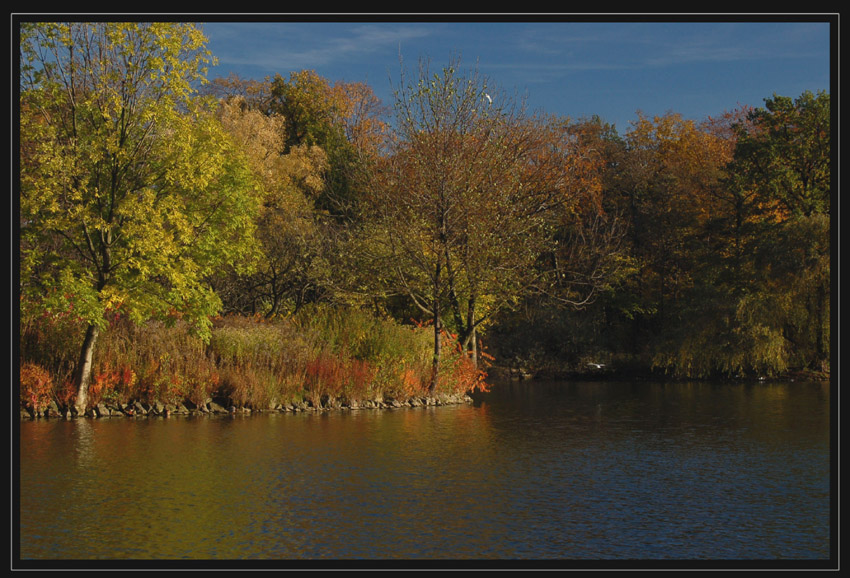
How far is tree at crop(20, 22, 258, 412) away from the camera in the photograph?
19719 millimetres

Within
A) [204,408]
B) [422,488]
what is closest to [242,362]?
[204,408]

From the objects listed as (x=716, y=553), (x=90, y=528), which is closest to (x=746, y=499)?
(x=716, y=553)

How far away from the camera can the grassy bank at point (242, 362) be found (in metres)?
21.1

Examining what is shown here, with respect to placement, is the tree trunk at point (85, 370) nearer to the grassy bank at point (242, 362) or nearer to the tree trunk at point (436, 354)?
the grassy bank at point (242, 362)

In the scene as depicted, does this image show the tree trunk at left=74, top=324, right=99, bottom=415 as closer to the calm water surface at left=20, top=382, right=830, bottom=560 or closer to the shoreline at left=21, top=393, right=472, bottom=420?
the shoreline at left=21, top=393, right=472, bottom=420

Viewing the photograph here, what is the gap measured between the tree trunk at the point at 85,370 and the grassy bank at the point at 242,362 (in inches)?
8.2

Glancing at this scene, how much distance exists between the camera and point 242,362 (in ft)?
74.6

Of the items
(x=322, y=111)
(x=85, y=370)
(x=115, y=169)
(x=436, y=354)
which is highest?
(x=322, y=111)

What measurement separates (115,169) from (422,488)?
1193 cm

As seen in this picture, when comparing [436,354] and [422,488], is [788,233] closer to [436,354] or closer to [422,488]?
[436,354]

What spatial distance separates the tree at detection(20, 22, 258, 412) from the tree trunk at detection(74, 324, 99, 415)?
0.02 meters

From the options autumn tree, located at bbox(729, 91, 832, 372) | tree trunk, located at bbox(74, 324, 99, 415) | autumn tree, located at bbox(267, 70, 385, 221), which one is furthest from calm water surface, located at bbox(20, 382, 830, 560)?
autumn tree, located at bbox(267, 70, 385, 221)

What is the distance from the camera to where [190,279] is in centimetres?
2088

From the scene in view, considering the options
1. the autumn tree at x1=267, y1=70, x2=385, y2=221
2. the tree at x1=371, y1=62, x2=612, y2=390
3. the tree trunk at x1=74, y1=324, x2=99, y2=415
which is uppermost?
the autumn tree at x1=267, y1=70, x2=385, y2=221
